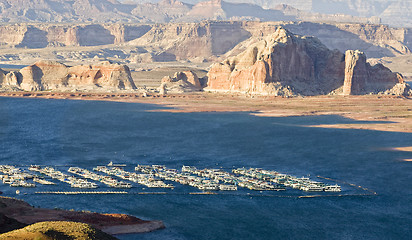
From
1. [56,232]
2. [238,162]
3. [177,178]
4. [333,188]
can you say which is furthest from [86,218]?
[238,162]

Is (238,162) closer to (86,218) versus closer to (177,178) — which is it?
(177,178)

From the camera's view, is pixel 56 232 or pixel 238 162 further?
pixel 238 162

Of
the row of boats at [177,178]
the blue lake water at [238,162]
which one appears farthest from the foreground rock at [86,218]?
the row of boats at [177,178]

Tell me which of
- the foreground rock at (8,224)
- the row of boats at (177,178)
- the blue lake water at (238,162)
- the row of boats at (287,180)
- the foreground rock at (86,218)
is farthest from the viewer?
the row of boats at (177,178)

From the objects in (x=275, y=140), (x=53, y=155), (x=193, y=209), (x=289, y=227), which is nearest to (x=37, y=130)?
(x=53, y=155)

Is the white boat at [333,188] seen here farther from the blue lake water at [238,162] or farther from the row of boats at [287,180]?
the blue lake water at [238,162]

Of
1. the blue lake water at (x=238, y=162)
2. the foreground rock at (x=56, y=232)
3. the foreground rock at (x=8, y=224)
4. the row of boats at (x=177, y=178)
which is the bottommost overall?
the blue lake water at (x=238, y=162)
